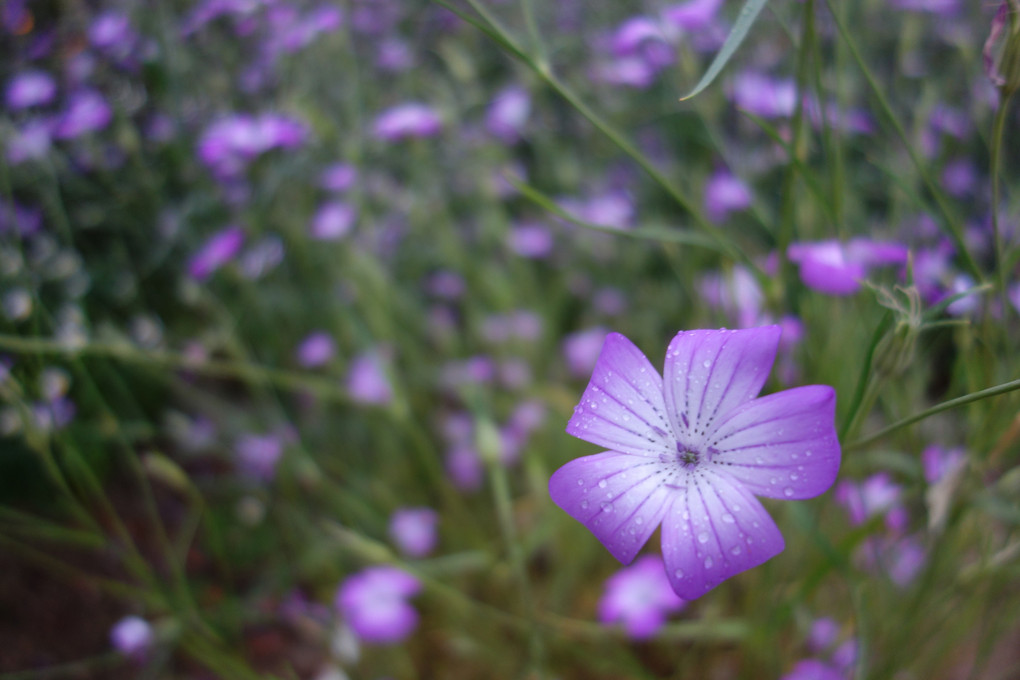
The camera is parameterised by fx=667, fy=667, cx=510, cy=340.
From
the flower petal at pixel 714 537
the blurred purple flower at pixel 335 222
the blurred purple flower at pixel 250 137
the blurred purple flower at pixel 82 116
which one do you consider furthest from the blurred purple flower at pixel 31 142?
the flower petal at pixel 714 537

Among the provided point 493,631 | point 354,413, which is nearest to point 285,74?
point 354,413

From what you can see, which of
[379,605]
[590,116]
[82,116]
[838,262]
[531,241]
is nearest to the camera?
[590,116]

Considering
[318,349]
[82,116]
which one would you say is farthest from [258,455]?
[82,116]

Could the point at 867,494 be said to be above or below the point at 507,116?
below

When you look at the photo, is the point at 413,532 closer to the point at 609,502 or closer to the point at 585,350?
the point at 585,350

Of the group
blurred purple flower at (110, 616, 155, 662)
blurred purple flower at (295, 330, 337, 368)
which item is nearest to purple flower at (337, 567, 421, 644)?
blurred purple flower at (110, 616, 155, 662)

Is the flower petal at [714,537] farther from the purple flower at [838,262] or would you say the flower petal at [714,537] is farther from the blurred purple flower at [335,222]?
the blurred purple flower at [335,222]

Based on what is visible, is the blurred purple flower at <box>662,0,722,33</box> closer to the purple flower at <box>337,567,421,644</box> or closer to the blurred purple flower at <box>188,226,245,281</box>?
the blurred purple flower at <box>188,226,245,281</box>

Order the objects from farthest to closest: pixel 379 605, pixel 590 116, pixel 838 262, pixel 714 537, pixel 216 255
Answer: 1. pixel 216 255
2. pixel 379 605
3. pixel 838 262
4. pixel 590 116
5. pixel 714 537
